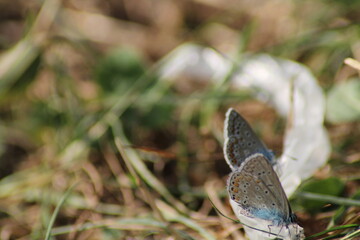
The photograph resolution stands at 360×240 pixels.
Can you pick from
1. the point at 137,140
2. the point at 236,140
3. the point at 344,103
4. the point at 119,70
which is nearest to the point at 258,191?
the point at 236,140

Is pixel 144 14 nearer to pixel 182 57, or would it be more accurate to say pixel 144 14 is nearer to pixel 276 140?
pixel 182 57

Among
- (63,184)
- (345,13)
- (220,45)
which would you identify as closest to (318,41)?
(345,13)

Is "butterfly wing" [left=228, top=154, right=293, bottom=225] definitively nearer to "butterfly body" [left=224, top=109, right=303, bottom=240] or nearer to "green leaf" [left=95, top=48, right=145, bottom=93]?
"butterfly body" [left=224, top=109, right=303, bottom=240]

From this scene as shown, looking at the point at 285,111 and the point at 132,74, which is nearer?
the point at 285,111

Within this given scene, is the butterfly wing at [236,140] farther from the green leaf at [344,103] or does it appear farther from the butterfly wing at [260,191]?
the green leaf at [344,103]

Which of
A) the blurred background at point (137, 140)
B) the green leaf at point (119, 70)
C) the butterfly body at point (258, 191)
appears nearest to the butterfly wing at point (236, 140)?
the butterfly body at point (258, 191)

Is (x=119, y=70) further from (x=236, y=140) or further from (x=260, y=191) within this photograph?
(x=260, y=191)
